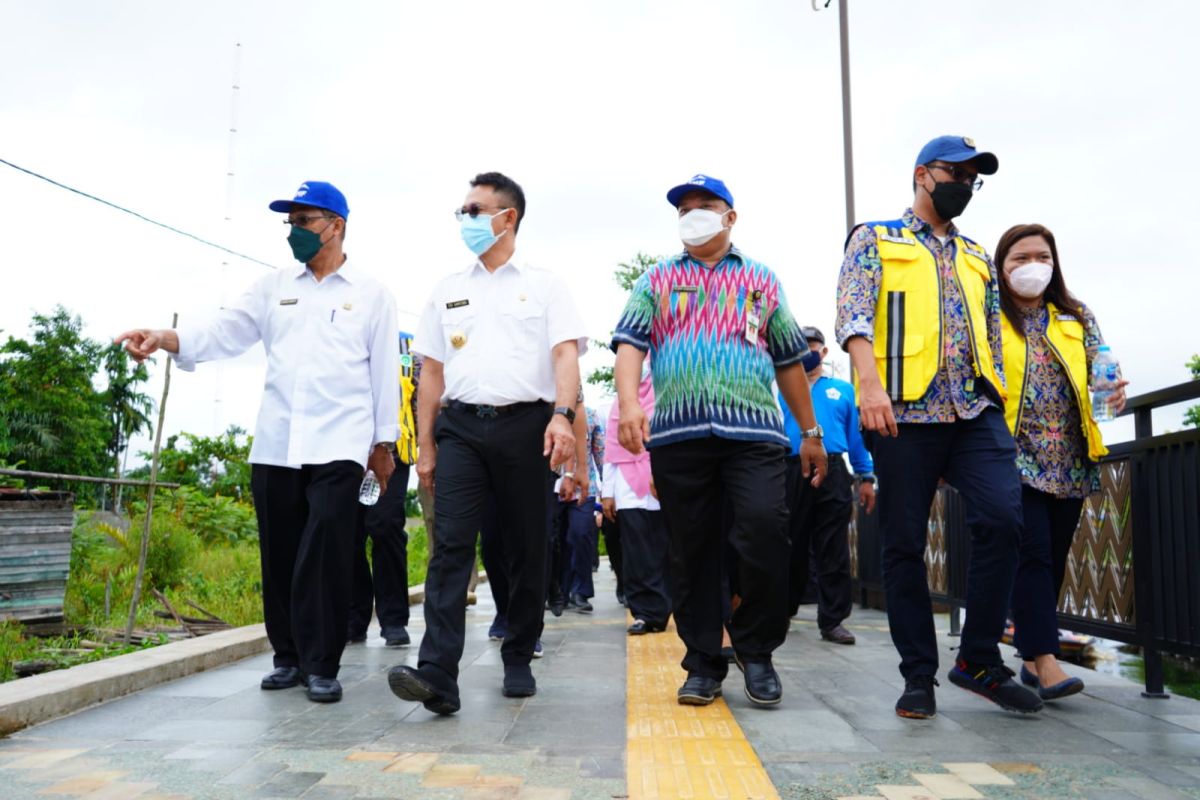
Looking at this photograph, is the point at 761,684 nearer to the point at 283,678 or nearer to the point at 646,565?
the point at 283,678

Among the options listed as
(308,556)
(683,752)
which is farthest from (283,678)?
(683,752)

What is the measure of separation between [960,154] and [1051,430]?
4.23ft

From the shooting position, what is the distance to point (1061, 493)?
478 cm

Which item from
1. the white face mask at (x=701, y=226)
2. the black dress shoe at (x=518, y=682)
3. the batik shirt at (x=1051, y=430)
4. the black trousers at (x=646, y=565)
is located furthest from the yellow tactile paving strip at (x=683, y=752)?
the black trousers at (x=646, y=565)

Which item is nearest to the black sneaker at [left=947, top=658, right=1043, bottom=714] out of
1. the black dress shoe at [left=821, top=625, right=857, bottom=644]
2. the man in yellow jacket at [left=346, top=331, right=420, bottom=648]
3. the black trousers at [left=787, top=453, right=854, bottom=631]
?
the black dress shoe at [left=821, top=625, right=857, bottom=644]

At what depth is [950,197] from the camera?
4.53 m

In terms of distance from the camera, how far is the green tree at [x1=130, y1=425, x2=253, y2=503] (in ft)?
74.8

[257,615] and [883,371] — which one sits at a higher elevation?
[883,371]

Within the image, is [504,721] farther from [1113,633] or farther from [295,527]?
[1113,633]

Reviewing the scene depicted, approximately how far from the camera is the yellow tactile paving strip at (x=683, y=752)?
3035 mm

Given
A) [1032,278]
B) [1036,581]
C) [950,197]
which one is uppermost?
[950,197]

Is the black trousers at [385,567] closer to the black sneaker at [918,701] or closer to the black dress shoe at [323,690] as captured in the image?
the black dress shoe at [323,690]

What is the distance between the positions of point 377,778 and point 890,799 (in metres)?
1.43

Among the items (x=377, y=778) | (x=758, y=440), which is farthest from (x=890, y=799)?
Answer: (x=758, y=440)
